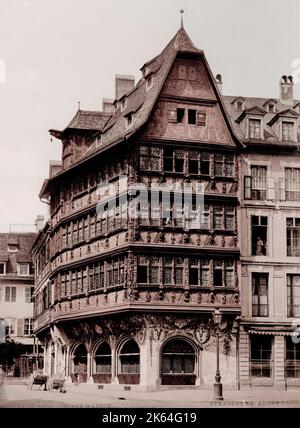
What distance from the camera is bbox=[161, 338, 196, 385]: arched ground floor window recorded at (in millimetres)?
29516

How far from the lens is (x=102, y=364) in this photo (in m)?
31.5

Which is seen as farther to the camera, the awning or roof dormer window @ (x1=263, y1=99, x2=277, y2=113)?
roof dormer window @ (x1=263, y1=99, x2=277, y2=113)

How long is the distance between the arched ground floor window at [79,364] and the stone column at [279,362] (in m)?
6.95

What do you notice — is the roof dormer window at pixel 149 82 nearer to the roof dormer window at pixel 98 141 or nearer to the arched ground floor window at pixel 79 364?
the roof dormer window at pixel 98 141

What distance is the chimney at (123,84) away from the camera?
2691cm

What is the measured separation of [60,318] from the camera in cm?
3334

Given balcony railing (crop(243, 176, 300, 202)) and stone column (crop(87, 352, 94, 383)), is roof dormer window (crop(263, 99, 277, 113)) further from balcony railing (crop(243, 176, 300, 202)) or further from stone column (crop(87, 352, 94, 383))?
stone column (crop(87, 352, 94, 383))

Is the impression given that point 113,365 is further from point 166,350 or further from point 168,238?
point 168,238

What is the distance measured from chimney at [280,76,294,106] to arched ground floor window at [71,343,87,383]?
11.7m

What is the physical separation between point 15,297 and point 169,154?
17.4m

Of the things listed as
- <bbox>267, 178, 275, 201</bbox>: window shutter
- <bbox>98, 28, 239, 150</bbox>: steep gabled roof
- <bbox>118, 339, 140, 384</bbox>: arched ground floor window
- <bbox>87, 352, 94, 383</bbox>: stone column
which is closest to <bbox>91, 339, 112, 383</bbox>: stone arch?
Result: <bbox>87, 352, 94, 383</bbox>: stone column

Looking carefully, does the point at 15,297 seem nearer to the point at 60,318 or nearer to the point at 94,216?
the point at 60,318

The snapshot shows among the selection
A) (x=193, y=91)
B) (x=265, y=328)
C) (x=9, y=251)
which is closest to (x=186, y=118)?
(x=193, y=91)

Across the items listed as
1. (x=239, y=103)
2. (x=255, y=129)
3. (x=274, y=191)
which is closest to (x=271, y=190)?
(x=274, y=191)
